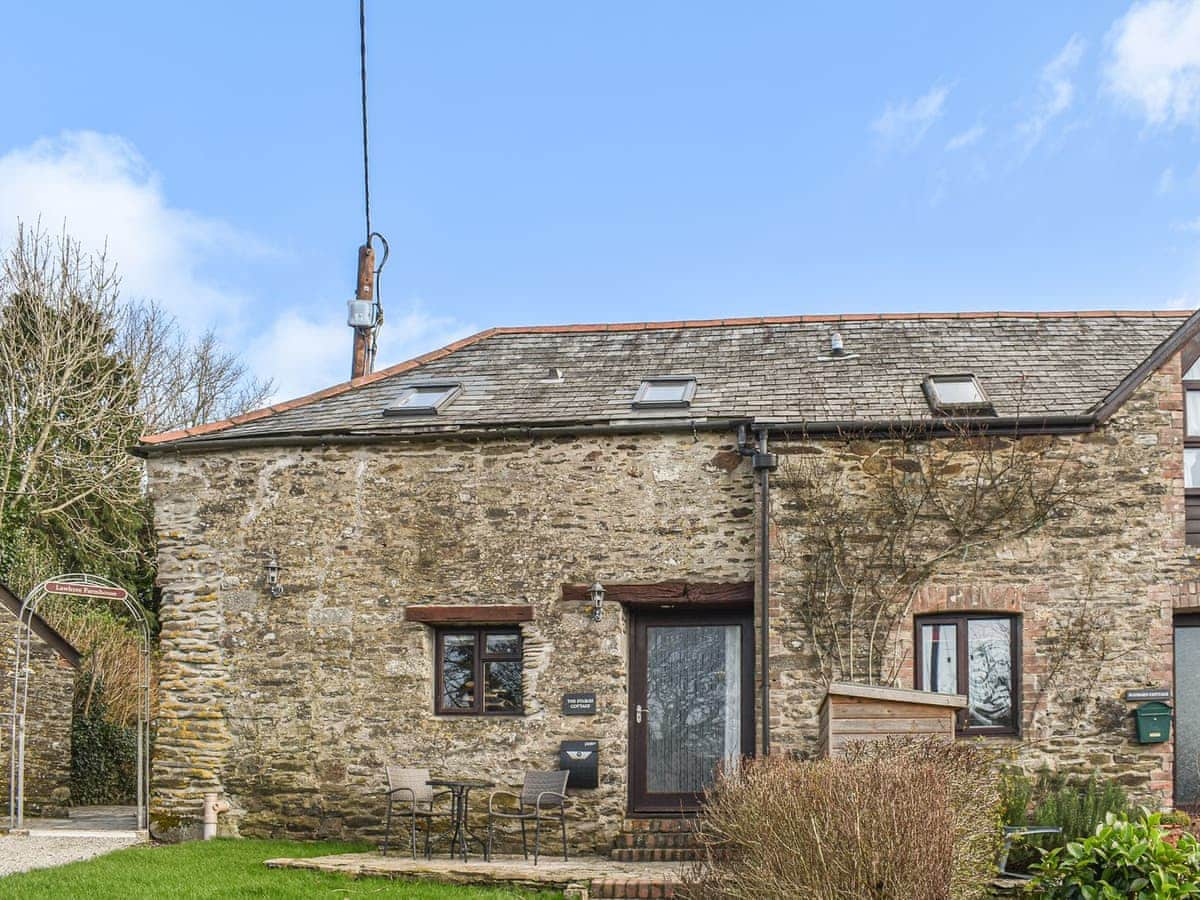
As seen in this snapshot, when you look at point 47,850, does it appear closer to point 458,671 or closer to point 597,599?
point 458,671

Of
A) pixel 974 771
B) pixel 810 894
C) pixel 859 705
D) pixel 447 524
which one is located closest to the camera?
pixel 810 894

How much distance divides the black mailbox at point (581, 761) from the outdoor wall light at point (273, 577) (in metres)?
3.32

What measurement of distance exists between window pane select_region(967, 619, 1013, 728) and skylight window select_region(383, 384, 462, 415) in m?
5.91

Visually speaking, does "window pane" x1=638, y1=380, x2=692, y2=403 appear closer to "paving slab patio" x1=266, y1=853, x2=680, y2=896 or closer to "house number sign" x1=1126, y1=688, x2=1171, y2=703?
"paving slab patio" x1=266, y1=853, x2=680, y2=896

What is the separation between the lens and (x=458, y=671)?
526 inches

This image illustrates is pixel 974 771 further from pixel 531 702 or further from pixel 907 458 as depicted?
pixel 531 702

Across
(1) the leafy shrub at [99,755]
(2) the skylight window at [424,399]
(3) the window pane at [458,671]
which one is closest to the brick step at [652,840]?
(3) the window pane at [458,671]

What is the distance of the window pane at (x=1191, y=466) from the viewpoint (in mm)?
12586

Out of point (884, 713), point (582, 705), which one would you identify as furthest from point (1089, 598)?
point (582, 705)

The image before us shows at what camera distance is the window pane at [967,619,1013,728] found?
12258 mm

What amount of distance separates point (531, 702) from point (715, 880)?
16.1 ft

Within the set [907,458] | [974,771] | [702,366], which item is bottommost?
[974,771]

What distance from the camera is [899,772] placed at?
7625 mm

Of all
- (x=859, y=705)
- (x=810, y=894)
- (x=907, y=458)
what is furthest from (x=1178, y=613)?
(x=810, y=894)
